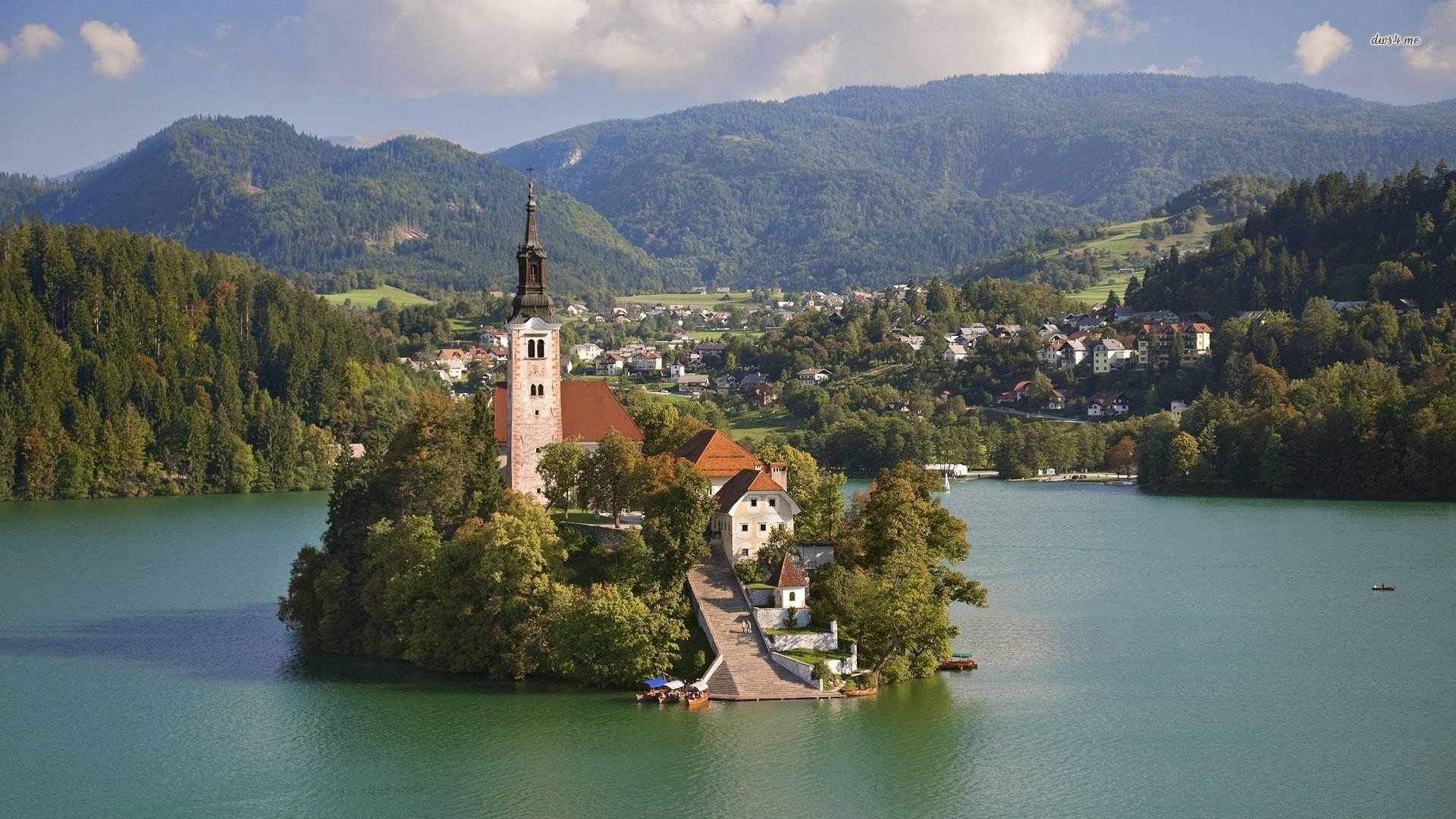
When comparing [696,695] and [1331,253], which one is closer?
[696,695]

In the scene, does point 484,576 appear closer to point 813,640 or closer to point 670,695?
point 670,695

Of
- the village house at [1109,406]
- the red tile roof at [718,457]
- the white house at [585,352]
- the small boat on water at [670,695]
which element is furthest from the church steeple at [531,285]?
the white house at [585,352]

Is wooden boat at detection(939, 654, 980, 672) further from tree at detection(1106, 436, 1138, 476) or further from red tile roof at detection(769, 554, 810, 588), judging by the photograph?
tree at detection(1106, 436, 1138, 476)

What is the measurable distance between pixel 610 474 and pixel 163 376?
5919 cm

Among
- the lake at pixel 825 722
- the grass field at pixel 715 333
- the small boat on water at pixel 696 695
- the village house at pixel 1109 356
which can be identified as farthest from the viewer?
the grass field at pixel 715 333

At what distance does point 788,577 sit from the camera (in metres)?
41.4

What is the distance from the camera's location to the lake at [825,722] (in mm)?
33062

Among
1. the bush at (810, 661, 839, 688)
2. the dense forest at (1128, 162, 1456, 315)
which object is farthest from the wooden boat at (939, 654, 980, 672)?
the dense forest at (1128, 162, 1456, 315)

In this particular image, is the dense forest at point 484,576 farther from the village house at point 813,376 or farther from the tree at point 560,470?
the village house at point 813,376

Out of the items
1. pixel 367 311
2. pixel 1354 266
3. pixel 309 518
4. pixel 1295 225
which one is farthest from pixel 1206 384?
pixel 367 311

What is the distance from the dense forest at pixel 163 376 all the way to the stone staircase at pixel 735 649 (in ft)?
158

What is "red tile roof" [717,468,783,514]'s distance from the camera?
142ft

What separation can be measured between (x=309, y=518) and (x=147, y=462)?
1979 centimetres

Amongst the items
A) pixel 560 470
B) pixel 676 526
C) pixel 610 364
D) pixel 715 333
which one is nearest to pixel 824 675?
pixel 676 526
